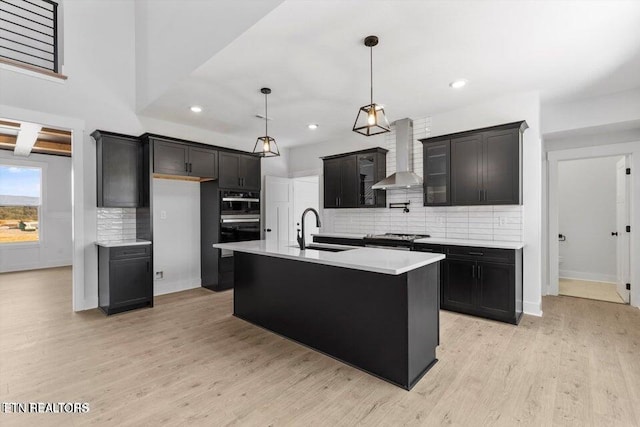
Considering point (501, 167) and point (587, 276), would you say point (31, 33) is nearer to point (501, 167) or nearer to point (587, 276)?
point (501, 167)

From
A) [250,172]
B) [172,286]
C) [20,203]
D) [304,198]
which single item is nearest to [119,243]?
[172,286]

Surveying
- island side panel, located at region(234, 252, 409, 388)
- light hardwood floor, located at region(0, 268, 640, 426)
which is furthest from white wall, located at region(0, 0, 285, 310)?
island side panel, located at region(234, 252, 409, 388)

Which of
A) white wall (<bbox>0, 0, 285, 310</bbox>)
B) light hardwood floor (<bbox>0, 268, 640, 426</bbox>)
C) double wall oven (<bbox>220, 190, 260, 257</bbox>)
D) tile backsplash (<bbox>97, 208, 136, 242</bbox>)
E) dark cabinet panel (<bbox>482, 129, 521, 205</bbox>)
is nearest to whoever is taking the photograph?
light hardwood floor (<bbox>0, 268, 640, 426</bbox>)

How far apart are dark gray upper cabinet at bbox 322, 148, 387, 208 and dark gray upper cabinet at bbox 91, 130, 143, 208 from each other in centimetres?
299

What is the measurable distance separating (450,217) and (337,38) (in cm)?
300

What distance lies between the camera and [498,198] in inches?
153

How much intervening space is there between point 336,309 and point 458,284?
1.97 m

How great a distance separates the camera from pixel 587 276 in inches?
228

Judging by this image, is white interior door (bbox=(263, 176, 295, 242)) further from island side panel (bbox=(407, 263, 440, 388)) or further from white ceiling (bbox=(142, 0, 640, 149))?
island side panel (bbox=(407, 263, 440, 388))

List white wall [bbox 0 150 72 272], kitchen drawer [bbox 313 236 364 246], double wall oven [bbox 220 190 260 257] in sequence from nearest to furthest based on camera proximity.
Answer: kitchen drawer [bbox 313 236 364 246] < double wall oven [bbox 220 190 260 257] < white wall [bbox 0 150 72 272]

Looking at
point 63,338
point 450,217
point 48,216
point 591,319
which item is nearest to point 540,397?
point 591,319

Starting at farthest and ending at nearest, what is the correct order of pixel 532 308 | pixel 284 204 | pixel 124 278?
pixel 284 204
pixel 124 278
pixel 532 308

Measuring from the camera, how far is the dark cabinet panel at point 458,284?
383cm

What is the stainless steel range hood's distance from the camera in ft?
15.2
